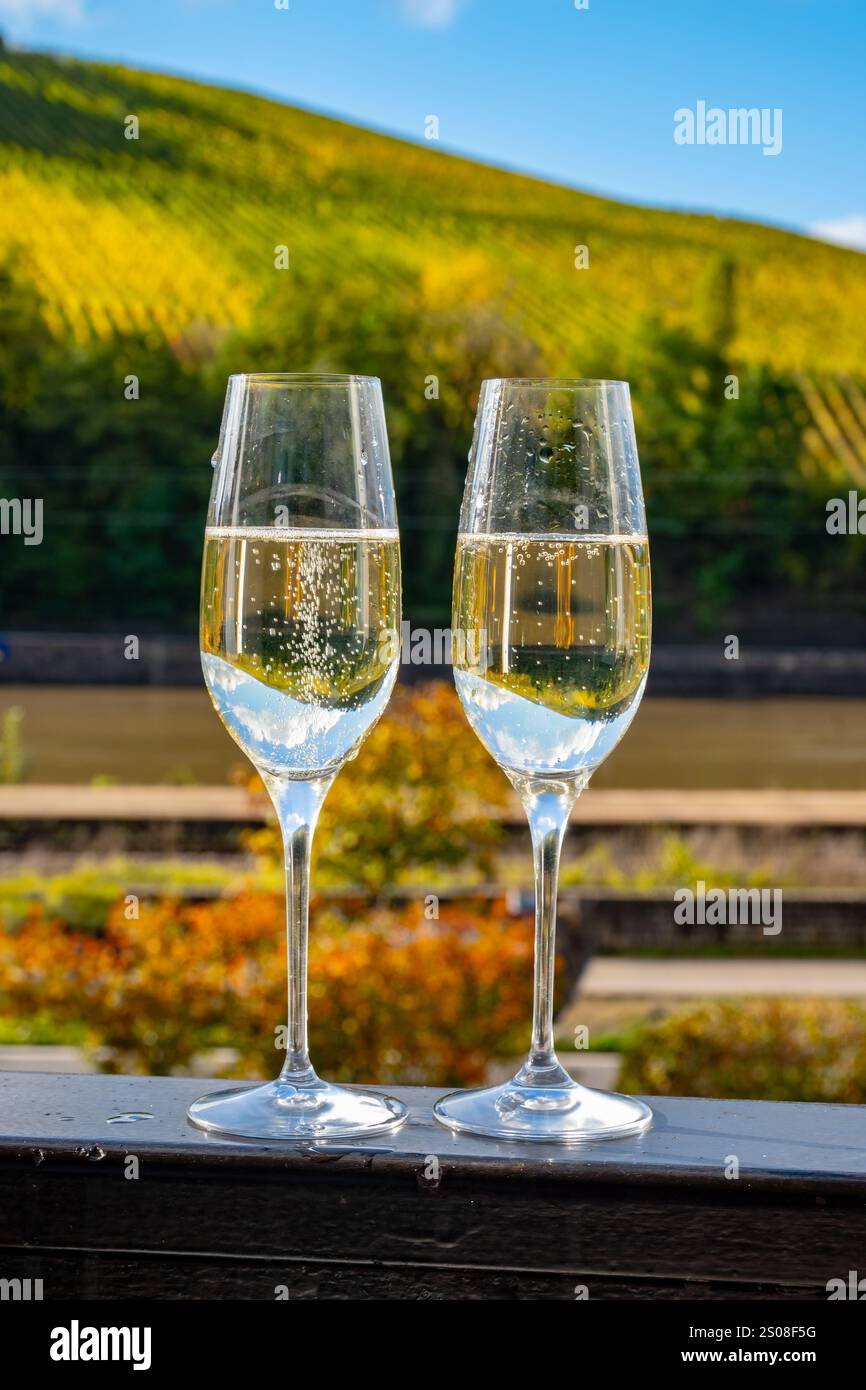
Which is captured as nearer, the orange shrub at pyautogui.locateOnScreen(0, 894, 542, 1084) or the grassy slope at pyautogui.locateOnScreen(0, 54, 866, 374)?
the orange shrub at pyautogui.locateOnScreen(0, 894, 542, 1084)

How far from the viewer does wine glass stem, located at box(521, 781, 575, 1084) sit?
0.82 m

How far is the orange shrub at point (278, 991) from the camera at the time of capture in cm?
584

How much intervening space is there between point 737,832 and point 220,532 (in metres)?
12.2

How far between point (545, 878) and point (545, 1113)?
116 mm

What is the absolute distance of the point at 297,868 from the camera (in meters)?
0.81

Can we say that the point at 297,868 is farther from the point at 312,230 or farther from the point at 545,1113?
the point at 312,230

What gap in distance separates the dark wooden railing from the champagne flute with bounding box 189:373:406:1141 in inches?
1.5

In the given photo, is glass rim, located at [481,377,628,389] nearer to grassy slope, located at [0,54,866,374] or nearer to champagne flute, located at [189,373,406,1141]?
champagne flute, located at [189,373,406,1141]

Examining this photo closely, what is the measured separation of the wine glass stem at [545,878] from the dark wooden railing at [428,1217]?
0.22 ft

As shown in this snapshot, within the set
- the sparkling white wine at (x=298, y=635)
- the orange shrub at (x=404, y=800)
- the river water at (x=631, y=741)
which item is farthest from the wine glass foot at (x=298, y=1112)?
the river water at (x=631, y=741)

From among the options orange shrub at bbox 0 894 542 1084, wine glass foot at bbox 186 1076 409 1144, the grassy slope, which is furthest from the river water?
wine glass foot at bbox 186 1076 409 1144

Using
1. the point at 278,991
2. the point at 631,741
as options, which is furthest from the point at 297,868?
the point at 631,741

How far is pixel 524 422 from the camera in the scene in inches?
32.9
